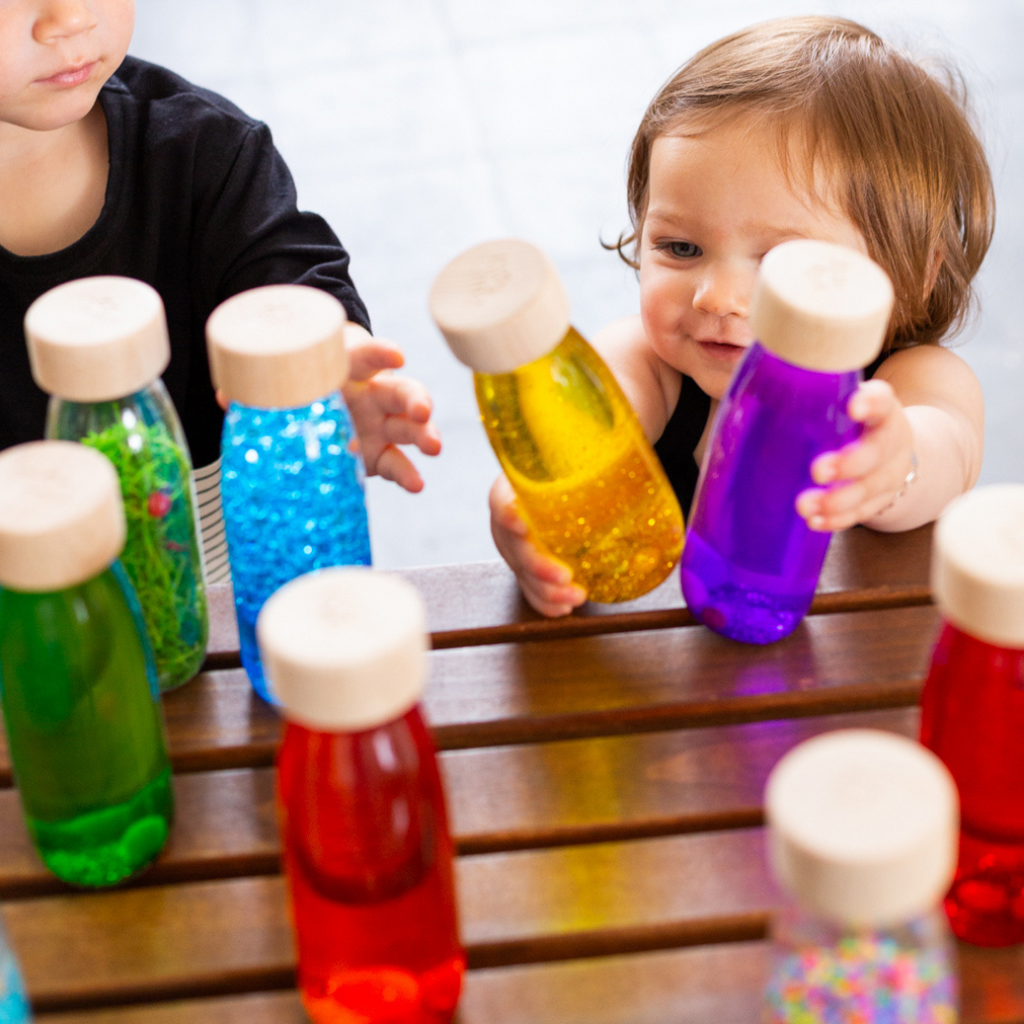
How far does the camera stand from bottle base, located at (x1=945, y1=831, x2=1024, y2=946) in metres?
0.52

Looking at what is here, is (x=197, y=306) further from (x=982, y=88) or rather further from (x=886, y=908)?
(x=982, y=88)

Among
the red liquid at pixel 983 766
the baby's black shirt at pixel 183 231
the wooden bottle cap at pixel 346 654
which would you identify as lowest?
the baby's black shirt at pixel 183 231

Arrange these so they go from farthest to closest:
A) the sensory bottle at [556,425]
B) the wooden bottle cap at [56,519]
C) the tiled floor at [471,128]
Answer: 1. the tiled floor at [471,128]
2. the sensory bottle at [556,425]
3. the wooden bottle cap at [56,519]

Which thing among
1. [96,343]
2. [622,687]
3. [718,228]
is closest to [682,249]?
[718,228]

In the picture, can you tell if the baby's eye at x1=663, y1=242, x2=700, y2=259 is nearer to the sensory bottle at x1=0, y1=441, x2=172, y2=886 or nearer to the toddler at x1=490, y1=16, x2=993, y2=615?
the toddler at x1=490, y1=16, x2=993, y2=615

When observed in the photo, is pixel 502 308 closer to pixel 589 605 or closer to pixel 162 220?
pixel 589 605

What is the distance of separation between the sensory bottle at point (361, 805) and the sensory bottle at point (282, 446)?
0.39 feet

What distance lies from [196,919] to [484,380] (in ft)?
0.96

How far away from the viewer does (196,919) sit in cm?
57

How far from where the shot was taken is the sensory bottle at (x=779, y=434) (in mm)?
547

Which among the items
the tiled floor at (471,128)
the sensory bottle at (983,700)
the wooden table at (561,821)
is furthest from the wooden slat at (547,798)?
the tiled floor at (471,128)

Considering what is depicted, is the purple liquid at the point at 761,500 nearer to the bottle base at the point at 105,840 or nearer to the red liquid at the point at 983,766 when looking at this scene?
the red liquid at the point at 983,766

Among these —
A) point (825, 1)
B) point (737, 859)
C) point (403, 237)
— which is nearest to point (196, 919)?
point (737, 859)

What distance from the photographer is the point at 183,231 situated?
44.1 inches
